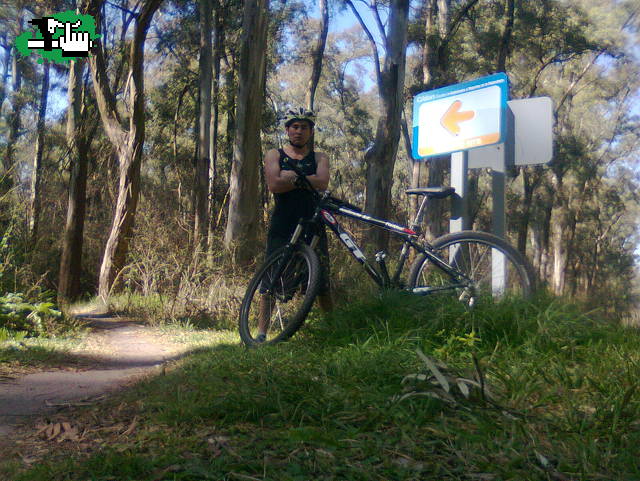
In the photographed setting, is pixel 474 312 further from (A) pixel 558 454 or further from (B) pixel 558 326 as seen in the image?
(A) pixel 558 454

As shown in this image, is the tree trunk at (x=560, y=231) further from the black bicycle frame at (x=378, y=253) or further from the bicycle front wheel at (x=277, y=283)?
the bicycle front wheel at (x=277, y=283)

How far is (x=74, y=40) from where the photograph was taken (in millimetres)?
11383

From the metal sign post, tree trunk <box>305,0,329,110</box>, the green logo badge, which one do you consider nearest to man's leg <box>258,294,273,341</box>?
the metal sign post

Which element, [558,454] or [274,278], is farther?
[274,278]

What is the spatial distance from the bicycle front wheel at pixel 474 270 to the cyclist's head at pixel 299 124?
1328mm

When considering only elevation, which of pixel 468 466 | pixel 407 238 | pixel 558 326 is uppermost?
pixel 407 238

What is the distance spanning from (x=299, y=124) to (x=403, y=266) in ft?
4.50

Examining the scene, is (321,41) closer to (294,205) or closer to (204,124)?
(204,124)

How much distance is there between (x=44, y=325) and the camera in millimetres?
6547

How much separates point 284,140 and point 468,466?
21894 mm

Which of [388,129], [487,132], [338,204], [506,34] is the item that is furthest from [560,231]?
[338,204]

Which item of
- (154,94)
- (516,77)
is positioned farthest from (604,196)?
(154,94)

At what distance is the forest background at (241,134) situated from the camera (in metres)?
8.74

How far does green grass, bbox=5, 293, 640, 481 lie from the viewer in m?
2.05
